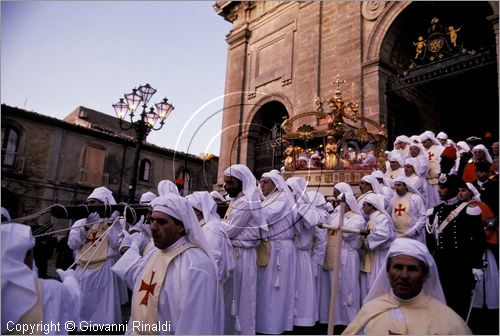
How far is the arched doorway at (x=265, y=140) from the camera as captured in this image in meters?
16.3

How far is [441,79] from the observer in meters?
12.6

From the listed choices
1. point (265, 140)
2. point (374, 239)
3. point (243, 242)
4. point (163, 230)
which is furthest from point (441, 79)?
point (163, 230)

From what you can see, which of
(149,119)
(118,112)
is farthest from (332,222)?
(118,112)

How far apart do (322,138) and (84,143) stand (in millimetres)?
18954

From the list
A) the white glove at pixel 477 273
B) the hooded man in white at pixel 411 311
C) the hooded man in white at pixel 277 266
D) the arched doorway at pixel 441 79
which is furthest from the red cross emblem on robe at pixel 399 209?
the arched doorway at pixel 441 79

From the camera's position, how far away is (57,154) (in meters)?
Answer: 25.2

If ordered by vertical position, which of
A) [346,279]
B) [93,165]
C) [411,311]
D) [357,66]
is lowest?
[346,279]

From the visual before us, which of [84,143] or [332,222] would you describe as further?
[84,143]

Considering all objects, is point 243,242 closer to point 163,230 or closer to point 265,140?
point 163,230

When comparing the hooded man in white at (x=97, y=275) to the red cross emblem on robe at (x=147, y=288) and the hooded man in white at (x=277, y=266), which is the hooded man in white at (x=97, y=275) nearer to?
the hooded man in white at (x=277, y=266)

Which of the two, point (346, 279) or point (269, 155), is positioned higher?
point (269, 155)

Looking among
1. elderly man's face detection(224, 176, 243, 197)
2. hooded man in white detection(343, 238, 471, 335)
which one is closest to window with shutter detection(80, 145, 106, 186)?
elderly man's face detection(224, 176, 243, 197)

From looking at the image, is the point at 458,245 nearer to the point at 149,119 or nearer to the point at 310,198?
the point at 310,198

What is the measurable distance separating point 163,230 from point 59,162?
24839mm
